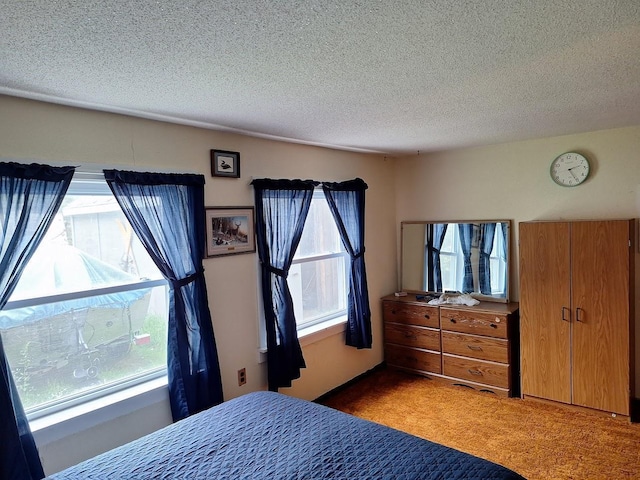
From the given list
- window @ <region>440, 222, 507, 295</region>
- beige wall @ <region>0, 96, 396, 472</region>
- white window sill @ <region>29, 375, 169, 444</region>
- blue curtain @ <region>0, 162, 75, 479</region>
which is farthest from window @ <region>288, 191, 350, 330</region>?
blue curtain @ <region>0, 162, 75, 479</region>

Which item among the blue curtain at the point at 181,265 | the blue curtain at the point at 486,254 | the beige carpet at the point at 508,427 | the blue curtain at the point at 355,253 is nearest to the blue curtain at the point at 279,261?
the blue curtain at the point at 181,265

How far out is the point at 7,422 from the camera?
1.94 m

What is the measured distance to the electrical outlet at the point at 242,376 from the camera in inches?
124

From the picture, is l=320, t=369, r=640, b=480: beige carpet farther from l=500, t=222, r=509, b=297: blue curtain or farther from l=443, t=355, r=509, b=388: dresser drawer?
l=500, t=222, r=509, b=297: blue curtain

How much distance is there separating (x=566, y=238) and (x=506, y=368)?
1216mm

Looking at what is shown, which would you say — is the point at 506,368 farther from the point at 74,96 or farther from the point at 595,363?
the point at 74,96

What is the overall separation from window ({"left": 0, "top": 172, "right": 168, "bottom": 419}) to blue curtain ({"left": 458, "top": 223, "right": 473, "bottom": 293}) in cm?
287

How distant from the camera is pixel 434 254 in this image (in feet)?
14.7

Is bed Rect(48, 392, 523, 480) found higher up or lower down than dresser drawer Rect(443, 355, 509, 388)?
higher up

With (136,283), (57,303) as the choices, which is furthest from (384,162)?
(57,303)

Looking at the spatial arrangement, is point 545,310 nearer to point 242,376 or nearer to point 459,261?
point 459,261

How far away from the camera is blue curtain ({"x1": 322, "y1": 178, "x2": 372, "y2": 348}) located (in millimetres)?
4027

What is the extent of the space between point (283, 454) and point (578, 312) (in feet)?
8.78

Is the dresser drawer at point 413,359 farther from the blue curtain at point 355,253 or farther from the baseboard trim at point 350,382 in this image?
the blue curtain at point 355,253
